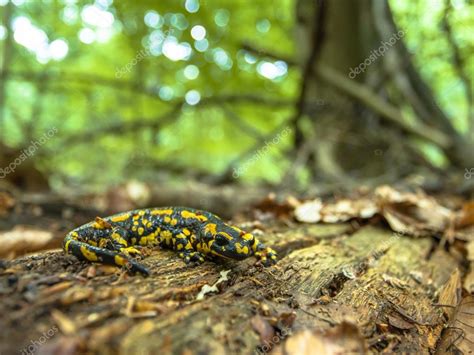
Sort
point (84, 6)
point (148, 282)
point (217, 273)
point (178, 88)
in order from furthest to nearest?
point (178, 88) < point (84, 6) < point (217, 273) < point (148, 282)

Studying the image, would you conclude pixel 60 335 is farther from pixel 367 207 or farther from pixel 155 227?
pixel 367 207

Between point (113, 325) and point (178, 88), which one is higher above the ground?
point (178, 88)

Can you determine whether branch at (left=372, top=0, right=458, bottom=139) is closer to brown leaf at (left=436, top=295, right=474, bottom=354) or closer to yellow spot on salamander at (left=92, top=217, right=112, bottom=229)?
brown leaf at (left=436, top=295, right=474, bottom=354)

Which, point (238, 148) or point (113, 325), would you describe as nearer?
point (113, 325)

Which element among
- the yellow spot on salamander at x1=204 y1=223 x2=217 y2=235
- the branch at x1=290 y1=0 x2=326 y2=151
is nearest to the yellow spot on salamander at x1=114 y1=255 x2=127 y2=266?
the yellow spot on salamander at x1=204 y1=223 x2=217 y2=235

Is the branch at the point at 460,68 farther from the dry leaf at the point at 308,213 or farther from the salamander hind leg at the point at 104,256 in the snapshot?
the salamander hind leg at the point at 104,256

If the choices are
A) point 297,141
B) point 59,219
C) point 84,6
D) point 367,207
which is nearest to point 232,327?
point 367,207

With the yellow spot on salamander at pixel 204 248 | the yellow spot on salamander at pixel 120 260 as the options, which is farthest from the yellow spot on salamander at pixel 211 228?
the yellow spot on salamander at pixel 120 260

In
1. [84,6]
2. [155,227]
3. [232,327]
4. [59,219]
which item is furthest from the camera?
[84,6]
